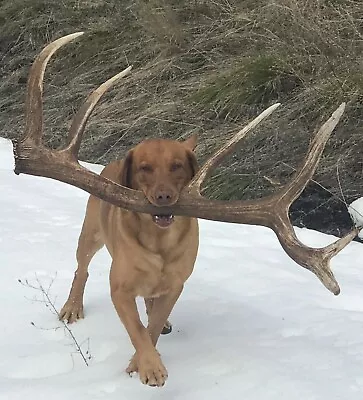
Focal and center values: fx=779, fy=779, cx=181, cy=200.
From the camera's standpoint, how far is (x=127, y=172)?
9.18 feet

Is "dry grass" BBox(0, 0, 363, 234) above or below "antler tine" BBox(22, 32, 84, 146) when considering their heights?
below

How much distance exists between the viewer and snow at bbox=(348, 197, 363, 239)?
4500 millimetres

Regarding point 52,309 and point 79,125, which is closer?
point 79,125

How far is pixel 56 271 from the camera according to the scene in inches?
151

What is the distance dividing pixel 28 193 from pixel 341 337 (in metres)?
2.90

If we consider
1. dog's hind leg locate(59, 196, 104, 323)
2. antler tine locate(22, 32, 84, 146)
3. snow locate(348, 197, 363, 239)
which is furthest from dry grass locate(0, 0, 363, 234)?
antler tine locate(22, 32, 84, 146)

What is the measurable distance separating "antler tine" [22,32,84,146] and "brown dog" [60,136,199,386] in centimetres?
34

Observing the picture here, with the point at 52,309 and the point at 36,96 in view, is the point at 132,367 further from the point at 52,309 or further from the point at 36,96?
the point at 36,96

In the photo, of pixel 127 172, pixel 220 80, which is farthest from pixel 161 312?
pixel 220 80

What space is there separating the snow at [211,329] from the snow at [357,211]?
22 centimetres

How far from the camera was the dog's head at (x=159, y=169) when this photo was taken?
2.64m

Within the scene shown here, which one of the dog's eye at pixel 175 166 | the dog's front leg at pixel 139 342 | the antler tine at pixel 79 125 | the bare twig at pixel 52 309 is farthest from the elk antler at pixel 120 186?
the bare twig at pixel 52 309

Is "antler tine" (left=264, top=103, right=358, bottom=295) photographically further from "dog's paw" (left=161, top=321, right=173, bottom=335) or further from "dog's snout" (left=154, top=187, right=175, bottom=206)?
"dog's paw" (left=161, top=321, right=173, bottom=335)

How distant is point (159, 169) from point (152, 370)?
0.68 meters
